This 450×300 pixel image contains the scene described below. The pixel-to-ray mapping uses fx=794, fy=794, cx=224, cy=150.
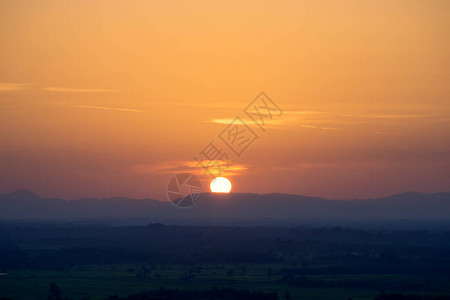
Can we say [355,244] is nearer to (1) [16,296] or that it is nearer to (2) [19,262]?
(2) [19,262]

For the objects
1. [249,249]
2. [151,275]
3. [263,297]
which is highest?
[249,249]

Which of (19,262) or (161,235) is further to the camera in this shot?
(161,235)

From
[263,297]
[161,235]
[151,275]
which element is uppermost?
[161,235]

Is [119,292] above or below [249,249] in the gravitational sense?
below

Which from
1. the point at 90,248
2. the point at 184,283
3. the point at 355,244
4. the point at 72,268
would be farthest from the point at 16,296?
the point at 355,244

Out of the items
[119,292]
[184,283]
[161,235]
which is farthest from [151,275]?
[161,235]

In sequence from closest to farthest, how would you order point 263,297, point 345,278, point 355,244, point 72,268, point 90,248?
point 263,297 < point 345,278 < point 72,268 < point 90,248 < point 355,244

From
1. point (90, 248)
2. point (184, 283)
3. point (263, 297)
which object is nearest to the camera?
point (263, 297)

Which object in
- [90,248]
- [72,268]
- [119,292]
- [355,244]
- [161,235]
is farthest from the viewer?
[161,235]

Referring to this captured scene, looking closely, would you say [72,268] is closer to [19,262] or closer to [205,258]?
[19,262]
